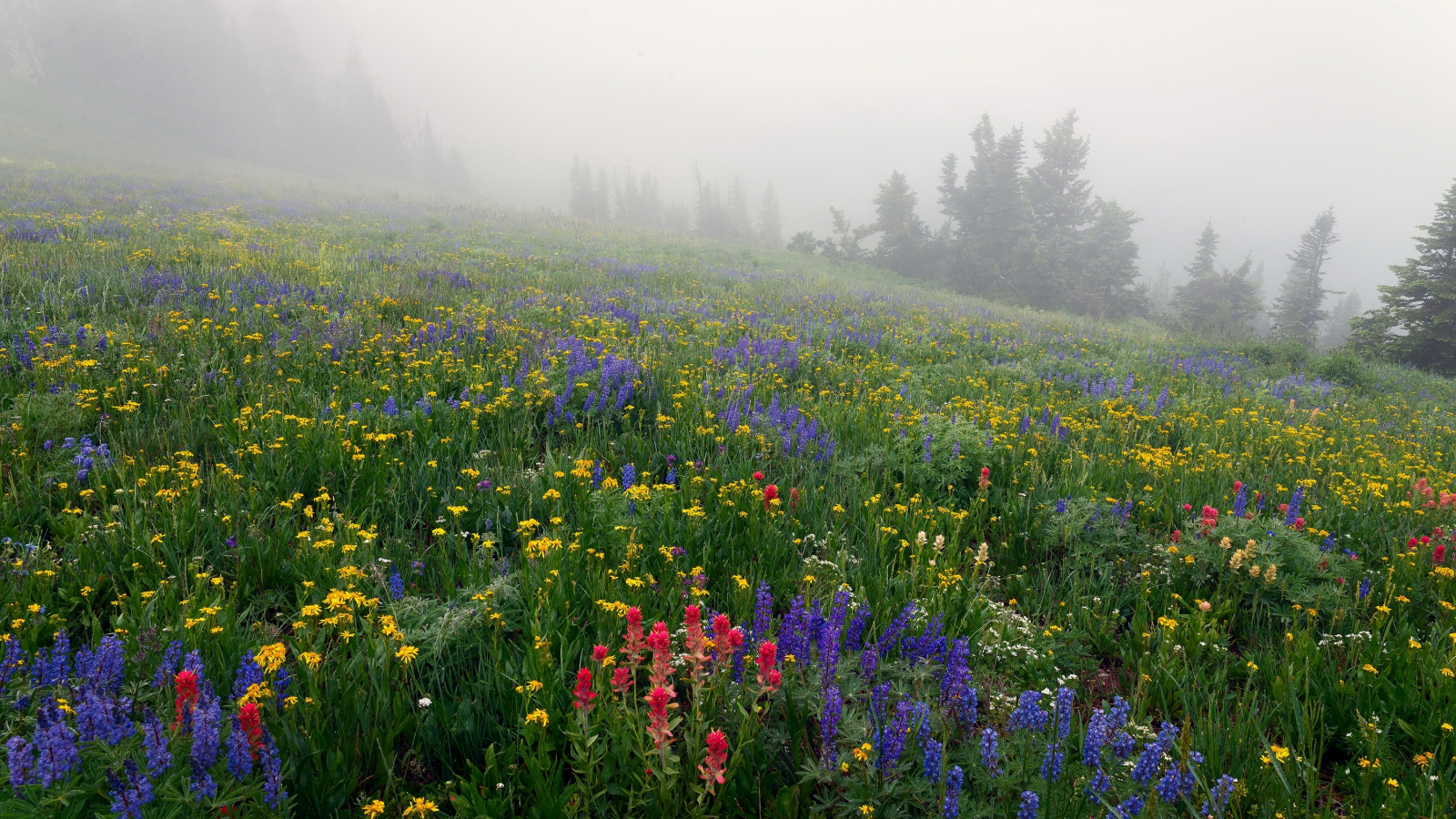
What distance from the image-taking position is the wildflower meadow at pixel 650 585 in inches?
72.6

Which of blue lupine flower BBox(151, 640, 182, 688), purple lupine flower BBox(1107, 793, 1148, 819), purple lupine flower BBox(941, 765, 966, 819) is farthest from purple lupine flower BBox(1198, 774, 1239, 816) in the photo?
blue lupine flower BBox(151, 640, 182, 688)

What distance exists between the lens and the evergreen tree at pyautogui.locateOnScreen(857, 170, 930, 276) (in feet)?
114

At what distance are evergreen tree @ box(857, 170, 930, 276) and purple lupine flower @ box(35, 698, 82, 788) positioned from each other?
37.1 meters

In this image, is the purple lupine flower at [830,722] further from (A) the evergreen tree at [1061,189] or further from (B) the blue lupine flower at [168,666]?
(A) the evergreen tree at [1061,189]

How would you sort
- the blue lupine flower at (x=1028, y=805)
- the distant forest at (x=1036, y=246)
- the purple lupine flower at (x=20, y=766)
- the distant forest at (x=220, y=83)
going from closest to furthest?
the purple lupine flower at (x=20, y=766) → the blue lupine flower at (x=1028, y=805) → the distant forest at (x=1036, y=246) → the distant forest at (x=220, y=83)

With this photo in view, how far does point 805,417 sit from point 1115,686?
10.7ft

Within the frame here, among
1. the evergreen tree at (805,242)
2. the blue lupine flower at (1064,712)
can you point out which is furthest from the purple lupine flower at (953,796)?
the evergreen tree at (805,242)

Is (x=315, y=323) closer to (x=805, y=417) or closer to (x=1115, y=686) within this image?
(x=805, y=417)

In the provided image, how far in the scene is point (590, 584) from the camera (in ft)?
9.01

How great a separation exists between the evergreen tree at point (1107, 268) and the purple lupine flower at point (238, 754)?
34.7 meters

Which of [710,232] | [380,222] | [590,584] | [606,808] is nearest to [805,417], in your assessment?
[590,584]

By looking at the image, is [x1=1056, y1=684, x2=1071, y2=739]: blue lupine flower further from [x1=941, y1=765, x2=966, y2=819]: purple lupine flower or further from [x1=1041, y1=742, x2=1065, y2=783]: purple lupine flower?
[x1=941, y1=765, x2=966, y2=819]: purple lupine flower

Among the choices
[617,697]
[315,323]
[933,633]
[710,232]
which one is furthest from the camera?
[710,232]

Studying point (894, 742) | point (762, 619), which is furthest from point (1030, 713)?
point (762, 619)
